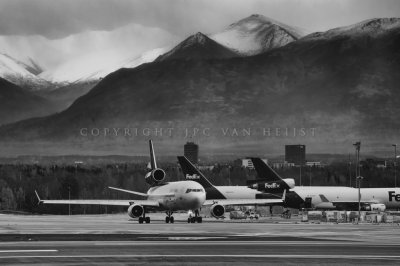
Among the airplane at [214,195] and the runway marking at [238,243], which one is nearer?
the runway marking at [238,243]

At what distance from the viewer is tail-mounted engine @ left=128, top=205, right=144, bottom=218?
454 ft

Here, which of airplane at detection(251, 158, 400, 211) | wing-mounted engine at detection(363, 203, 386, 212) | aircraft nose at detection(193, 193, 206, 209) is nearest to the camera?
aircraft nose at detection(193, 193, 206, 209)

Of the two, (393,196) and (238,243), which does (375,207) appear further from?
(238,243)

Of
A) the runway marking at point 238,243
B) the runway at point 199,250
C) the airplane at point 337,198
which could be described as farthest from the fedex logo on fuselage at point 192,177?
the runway marking at point 238,243

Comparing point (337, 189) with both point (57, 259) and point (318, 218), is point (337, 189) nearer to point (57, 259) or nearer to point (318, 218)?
point (318, 218)

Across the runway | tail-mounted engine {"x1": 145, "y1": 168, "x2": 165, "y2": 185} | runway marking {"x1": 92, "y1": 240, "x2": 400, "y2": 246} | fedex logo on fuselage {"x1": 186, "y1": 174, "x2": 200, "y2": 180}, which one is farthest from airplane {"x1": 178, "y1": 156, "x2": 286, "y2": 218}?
runway marking {"x1": 92, "y1": 240, "x2": 400, "y2": 246}

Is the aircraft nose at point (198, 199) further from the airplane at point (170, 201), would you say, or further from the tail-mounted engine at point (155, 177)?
the tail-mounted engine at point (155, 177)

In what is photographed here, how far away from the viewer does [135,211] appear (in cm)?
13912

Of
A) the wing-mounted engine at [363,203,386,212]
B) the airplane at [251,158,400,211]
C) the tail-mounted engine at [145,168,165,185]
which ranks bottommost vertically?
the wing-mounted engine at [363,203,386,212]

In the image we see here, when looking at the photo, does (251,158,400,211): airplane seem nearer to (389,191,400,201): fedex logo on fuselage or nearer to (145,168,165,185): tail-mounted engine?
(389,191,400,201): fedex logo on fuselage

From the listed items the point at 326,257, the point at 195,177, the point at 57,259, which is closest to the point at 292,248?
the point at 326,257

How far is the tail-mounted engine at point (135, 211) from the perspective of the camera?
454ft

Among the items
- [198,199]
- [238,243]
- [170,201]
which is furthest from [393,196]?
[238,243]

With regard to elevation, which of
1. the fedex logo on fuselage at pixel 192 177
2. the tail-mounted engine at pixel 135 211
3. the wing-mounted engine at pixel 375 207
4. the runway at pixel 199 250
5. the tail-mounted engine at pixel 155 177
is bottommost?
the runway at pixel 199 250
